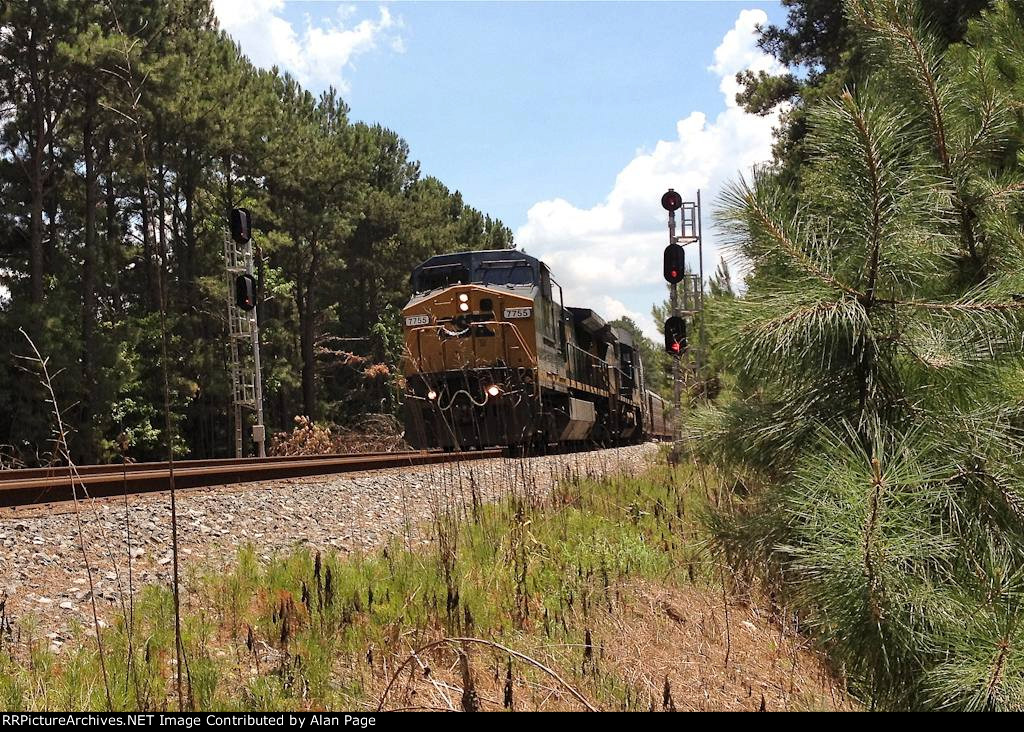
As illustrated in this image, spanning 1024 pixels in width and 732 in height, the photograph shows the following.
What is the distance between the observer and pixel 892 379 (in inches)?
90.7

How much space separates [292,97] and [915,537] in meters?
41.4

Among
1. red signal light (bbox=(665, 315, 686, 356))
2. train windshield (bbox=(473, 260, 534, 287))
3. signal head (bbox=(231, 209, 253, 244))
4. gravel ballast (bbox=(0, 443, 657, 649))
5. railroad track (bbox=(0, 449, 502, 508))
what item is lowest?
gravel ballast (bbox=(0, 443, 657, 649))

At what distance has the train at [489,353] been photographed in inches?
536

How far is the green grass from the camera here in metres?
3.07

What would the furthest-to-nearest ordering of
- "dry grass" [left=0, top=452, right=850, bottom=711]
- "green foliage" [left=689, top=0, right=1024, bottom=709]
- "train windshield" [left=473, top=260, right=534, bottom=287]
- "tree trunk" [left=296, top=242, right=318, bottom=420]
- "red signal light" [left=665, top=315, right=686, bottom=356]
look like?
"tree trunk" [left=296, top=242, right=318, bottom=420] < "train windshield" [left=473, top=260, right=534, bottom=287] < "red signal light" [left=665, top=315, right=686, bottom=356] < "dry grass" [left=0, top=452, right=850, bottom=711] < "green foliage" [left=689, top=0, right=1024, bottom=709]

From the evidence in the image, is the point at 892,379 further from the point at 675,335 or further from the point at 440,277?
the point at 440,277

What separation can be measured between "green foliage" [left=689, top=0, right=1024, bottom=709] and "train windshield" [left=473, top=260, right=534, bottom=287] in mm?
11865

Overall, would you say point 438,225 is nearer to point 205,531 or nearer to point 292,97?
point 292,97

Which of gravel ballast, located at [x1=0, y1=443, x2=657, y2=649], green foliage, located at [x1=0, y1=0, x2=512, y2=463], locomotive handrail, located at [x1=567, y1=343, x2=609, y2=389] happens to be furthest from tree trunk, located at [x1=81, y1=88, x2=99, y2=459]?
gravel ballast, located at [x1=0, y1=443, x2=657, y2=649]

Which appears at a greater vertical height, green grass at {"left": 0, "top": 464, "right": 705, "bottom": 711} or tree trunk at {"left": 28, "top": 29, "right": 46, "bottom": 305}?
tree trunk at {"left": 28, "top": 29, "right": 46, "bottom": 305}

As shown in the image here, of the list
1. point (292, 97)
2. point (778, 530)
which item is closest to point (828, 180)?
point (778, 530)

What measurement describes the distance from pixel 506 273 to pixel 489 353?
1.67 meters

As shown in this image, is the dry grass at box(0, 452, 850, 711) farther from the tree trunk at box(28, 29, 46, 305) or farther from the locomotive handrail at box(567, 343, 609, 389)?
the tree trunk at box(28, 29, 46, 305)

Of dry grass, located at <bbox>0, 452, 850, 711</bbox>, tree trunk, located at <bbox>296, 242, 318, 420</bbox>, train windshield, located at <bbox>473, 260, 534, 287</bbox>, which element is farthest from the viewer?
tree trunk, located at <bbox>296, 242, 318, 420</bbox>
